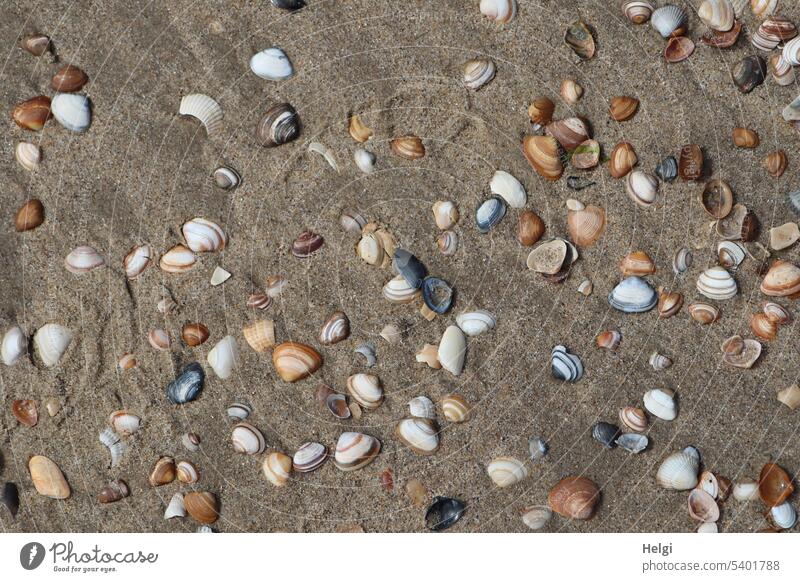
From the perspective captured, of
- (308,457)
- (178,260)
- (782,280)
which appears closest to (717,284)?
(782,280)

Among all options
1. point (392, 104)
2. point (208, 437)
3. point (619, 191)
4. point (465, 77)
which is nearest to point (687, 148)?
point (619, 191)

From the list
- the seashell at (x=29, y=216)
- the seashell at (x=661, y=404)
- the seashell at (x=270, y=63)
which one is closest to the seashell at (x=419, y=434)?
the seashell at (x=661, y=404)

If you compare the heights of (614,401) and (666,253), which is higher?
(666,253)

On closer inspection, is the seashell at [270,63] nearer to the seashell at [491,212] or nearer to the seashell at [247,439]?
the seashell at [491,212]
